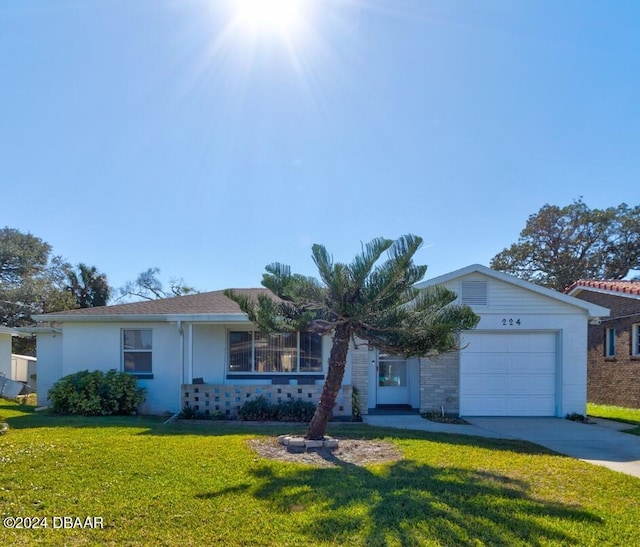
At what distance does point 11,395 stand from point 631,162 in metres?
21.0

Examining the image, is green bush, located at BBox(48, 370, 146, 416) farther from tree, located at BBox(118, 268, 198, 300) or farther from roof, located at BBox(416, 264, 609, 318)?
tree, located at BBox(118, 268, 198, 300)

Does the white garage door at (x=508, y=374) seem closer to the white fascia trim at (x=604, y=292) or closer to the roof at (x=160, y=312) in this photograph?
the white fascia trim at (x=604, y=292)

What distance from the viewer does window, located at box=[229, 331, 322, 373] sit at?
40.7ft

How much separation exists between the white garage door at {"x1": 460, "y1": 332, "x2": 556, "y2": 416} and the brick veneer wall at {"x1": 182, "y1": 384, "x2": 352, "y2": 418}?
10.5 feet

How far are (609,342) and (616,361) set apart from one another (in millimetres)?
937

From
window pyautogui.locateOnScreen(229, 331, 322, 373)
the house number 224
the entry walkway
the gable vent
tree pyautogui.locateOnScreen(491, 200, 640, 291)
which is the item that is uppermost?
tree pyautogui.locateOnScreen(491, 200, 640, 291)

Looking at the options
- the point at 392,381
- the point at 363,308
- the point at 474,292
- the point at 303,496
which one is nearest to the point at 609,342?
the point at 474,292

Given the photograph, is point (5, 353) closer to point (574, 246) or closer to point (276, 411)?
point (276, 411)

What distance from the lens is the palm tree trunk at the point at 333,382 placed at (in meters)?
6.95

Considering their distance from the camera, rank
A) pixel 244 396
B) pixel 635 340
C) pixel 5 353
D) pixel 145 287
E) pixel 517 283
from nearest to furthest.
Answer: pixel 244 396, pixel 517 283, pixel 635 340, pixel 5 353, pixel 145 287

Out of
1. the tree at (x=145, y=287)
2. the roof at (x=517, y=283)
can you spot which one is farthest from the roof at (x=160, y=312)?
the tree at (x=145, y=287)

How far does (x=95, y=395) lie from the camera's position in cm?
1102

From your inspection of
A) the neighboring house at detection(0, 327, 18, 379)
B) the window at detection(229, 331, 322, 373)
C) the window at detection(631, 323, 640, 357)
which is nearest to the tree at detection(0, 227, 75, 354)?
the neighboring house at detection(0, 327, 18, 379)

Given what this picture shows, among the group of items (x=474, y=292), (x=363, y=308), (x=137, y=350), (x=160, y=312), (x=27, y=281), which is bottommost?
(x=137, y=350)
